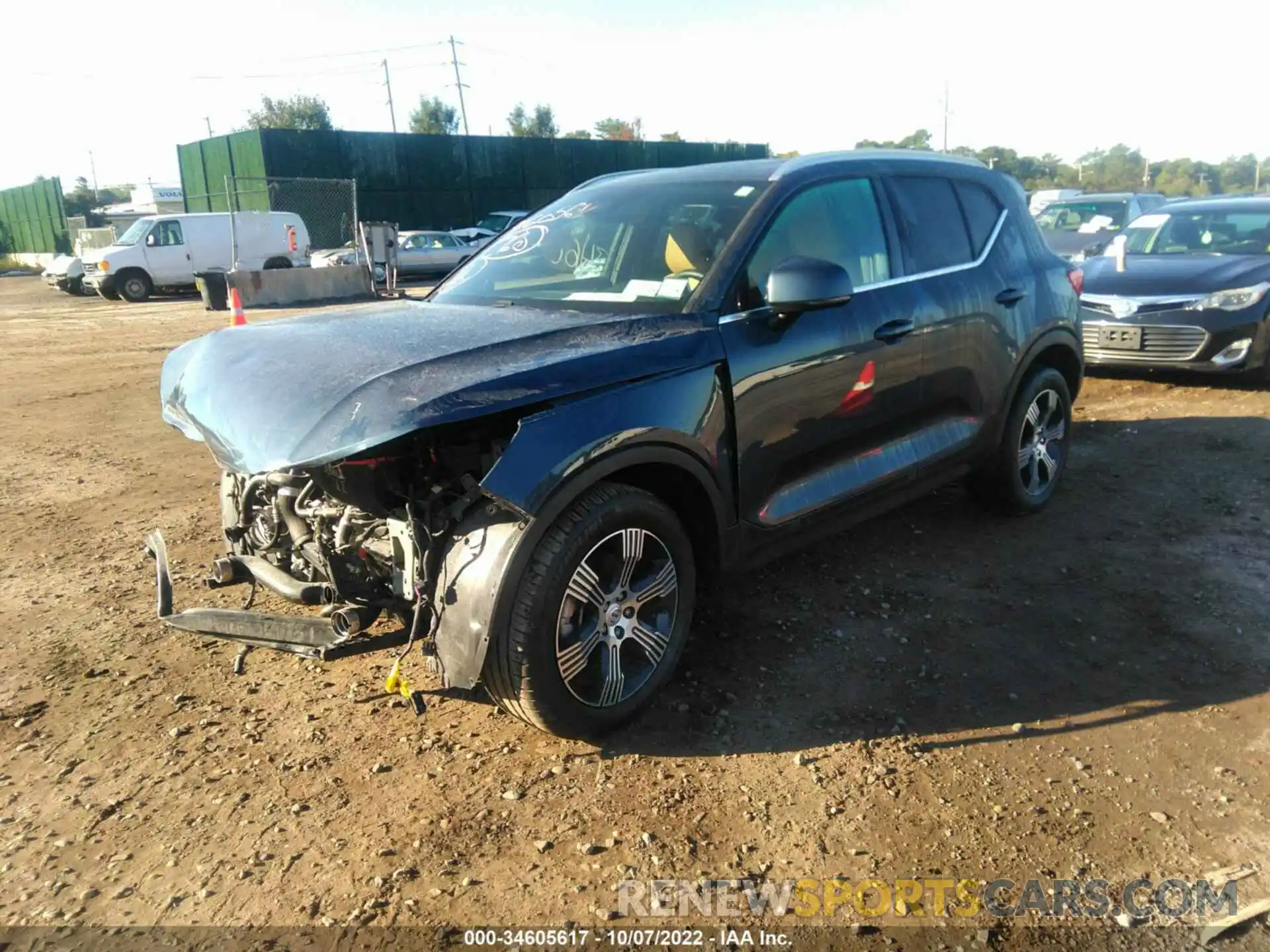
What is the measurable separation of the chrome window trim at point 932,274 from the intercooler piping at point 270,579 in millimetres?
1708

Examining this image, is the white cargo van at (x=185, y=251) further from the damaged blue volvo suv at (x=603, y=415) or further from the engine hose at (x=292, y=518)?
the engine hose at (x=292, y=518)

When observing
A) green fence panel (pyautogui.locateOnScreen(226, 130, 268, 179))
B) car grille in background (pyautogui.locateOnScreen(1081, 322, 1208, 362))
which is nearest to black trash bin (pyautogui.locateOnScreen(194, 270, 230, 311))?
green fence panel (pyautogui.locateOnScreen(226, 130, 268, 179))

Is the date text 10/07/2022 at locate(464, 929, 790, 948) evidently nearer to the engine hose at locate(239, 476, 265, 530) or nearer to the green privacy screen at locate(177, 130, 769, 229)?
the engine hose at locate(239, 476, 265, 530)

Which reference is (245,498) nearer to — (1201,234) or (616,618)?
(616,618)

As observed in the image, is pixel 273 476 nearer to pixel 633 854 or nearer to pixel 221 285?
pixel 633 854

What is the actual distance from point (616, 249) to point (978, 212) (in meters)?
2.08

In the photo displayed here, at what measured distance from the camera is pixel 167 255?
22.3m

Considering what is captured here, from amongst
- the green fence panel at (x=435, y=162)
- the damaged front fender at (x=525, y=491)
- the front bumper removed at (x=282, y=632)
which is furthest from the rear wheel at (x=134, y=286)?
the damaged front fender at (x=525, y=491)

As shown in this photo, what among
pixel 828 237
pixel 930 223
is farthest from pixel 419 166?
pixel 828 237

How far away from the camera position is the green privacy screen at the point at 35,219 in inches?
1479

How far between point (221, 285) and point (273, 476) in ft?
53.6

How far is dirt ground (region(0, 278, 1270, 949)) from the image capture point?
2.68 meters

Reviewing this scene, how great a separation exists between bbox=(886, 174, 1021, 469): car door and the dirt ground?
751mm

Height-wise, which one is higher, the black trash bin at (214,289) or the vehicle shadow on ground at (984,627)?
the black trash bin at (214,289)
